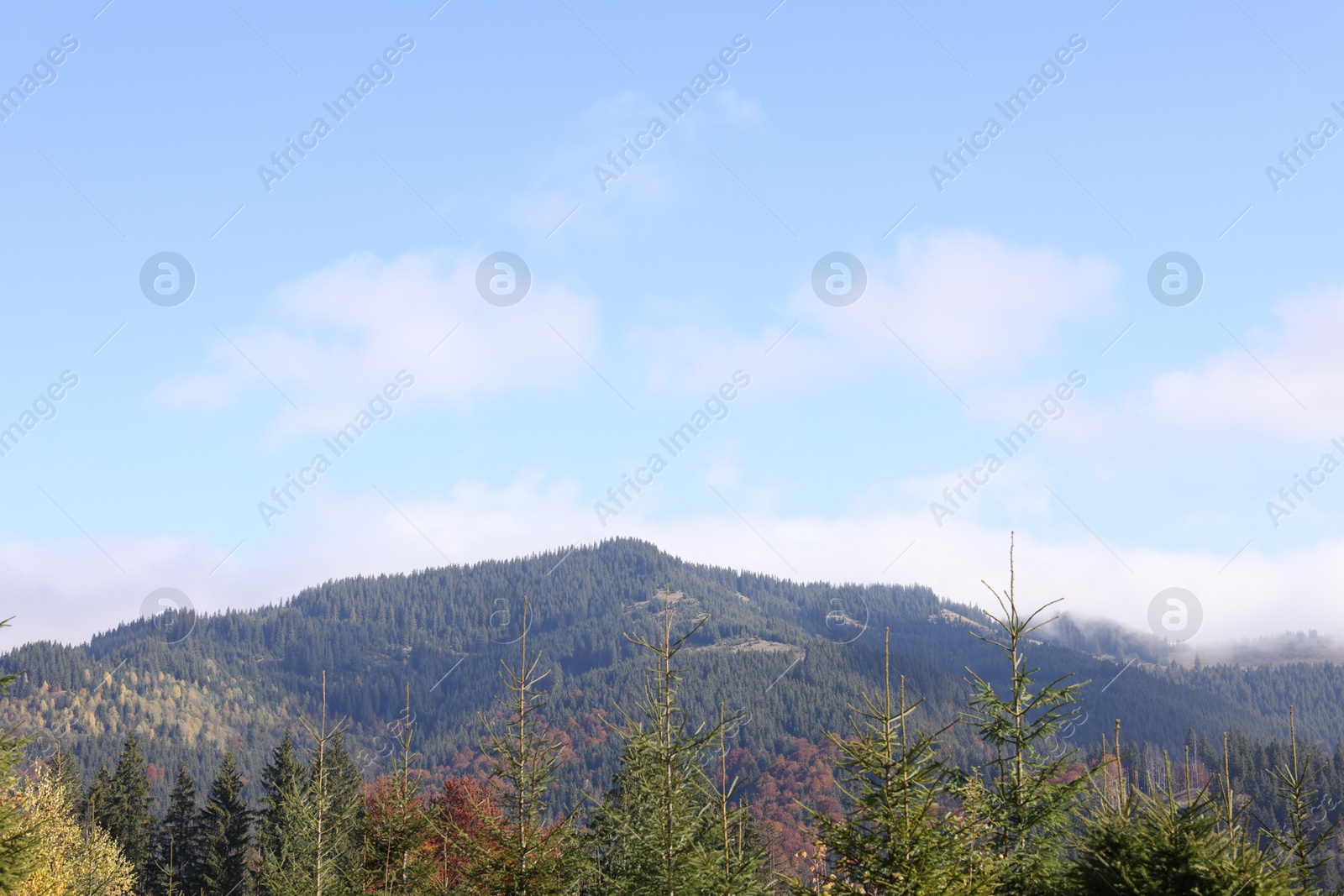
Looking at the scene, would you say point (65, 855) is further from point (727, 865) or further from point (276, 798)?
point (727, 865)

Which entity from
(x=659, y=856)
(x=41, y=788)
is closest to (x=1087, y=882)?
(x=659, y=856)

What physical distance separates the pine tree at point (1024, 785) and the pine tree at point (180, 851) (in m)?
62.0

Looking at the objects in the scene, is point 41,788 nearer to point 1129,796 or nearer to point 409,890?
point 409,890

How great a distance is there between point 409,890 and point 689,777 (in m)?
17.3

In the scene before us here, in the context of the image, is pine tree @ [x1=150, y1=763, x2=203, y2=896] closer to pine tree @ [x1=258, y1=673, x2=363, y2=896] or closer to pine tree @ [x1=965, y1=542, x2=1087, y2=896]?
pine tree @ [x1=258, y1=673, x2=363, y2=896]

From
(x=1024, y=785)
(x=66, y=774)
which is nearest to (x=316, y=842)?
(x=1024, y=785)

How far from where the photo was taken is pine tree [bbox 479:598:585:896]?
86.5ft

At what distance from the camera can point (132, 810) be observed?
77.1 m

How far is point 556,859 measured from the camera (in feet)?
87.3

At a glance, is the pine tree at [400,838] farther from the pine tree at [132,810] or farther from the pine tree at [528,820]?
the pine tree at [132,810]

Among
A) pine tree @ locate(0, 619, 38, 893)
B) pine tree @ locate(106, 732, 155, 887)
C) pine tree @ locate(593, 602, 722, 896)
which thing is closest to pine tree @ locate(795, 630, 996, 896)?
pine tree @ locate(593, 602, 722, 896)

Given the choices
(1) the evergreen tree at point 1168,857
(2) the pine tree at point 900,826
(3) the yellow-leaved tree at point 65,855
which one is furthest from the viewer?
(3) the yellow-leaved tree at point 65,855

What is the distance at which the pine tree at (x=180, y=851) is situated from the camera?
70.3m

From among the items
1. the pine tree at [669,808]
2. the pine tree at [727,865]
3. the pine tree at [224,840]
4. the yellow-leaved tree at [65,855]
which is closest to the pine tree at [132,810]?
the pine tree at [224,840]
